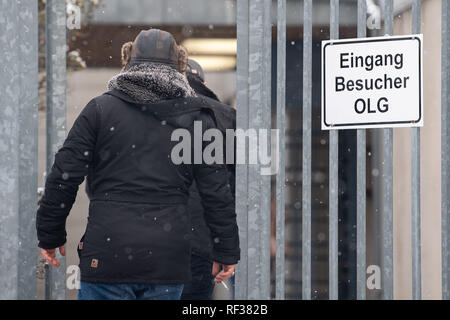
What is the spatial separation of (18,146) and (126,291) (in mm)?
692

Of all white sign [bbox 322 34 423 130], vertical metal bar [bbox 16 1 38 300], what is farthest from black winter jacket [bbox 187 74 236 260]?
vertical metal bar [bbox 16 1 38 300]

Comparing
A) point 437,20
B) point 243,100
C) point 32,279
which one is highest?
point 437,20

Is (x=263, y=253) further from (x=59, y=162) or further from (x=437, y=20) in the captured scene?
(x=437, y=20)

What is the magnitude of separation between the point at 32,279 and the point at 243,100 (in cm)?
109

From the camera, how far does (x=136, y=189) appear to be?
2695mm

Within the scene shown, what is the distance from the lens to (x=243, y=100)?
2.86 metres

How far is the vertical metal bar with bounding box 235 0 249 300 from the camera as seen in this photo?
285 centimetres

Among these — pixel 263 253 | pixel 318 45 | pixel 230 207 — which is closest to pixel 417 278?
pixel 263 253

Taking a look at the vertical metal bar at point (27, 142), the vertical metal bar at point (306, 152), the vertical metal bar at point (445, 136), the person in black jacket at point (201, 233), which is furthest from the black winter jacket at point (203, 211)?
the vertical metal bar at point (445, 136)

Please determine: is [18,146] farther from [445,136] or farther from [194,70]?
[445,136]

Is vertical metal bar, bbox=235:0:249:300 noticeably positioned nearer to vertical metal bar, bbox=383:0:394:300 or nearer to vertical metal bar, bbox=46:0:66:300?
vertical metal bar, bbox=383:0:394:300

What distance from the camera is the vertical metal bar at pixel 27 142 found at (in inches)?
110

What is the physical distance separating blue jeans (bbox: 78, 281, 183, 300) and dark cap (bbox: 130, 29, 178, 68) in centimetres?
87

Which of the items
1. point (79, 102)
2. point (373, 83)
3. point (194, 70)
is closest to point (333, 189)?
point (373, 83)
